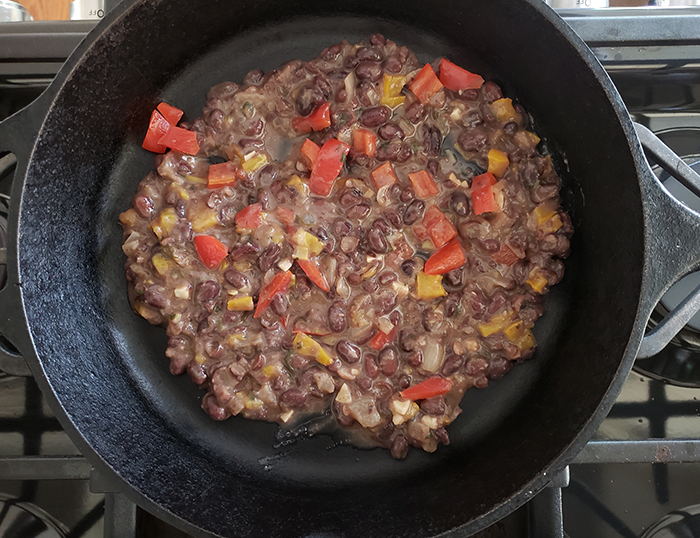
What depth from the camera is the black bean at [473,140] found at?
4.96 ft

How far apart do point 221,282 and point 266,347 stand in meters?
0.22

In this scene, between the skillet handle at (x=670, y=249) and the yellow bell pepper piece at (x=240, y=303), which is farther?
the yellow bell pepper piece at (x=240, y=303)

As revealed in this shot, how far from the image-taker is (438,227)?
1498 mm

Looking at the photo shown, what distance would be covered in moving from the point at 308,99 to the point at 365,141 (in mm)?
197

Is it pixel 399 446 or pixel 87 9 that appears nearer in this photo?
pixel 399 446

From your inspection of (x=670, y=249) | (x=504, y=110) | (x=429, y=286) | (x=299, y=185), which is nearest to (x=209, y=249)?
(x=299, y=185)

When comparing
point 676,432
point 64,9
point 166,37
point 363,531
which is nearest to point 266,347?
point 363,531

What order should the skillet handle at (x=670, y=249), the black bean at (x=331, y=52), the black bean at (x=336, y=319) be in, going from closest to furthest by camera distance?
the skillet handle at (x=670, y=249) → the black bean at (x=336, y=319) → the black bean at (x=331, y=52)

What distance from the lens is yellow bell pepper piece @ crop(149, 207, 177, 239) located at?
1474mm

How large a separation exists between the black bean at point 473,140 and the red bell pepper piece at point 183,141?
769 millimetres

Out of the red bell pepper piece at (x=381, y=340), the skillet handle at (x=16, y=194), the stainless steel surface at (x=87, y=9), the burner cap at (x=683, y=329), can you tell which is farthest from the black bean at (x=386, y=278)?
the stainless steel surface at (x=87, y=9)

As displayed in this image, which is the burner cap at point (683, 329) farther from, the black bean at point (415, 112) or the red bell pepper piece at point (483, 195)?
the black bean at point (415, 112)

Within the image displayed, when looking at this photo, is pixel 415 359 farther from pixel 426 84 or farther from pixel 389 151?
pixel 426 84

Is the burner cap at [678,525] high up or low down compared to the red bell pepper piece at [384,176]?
down
